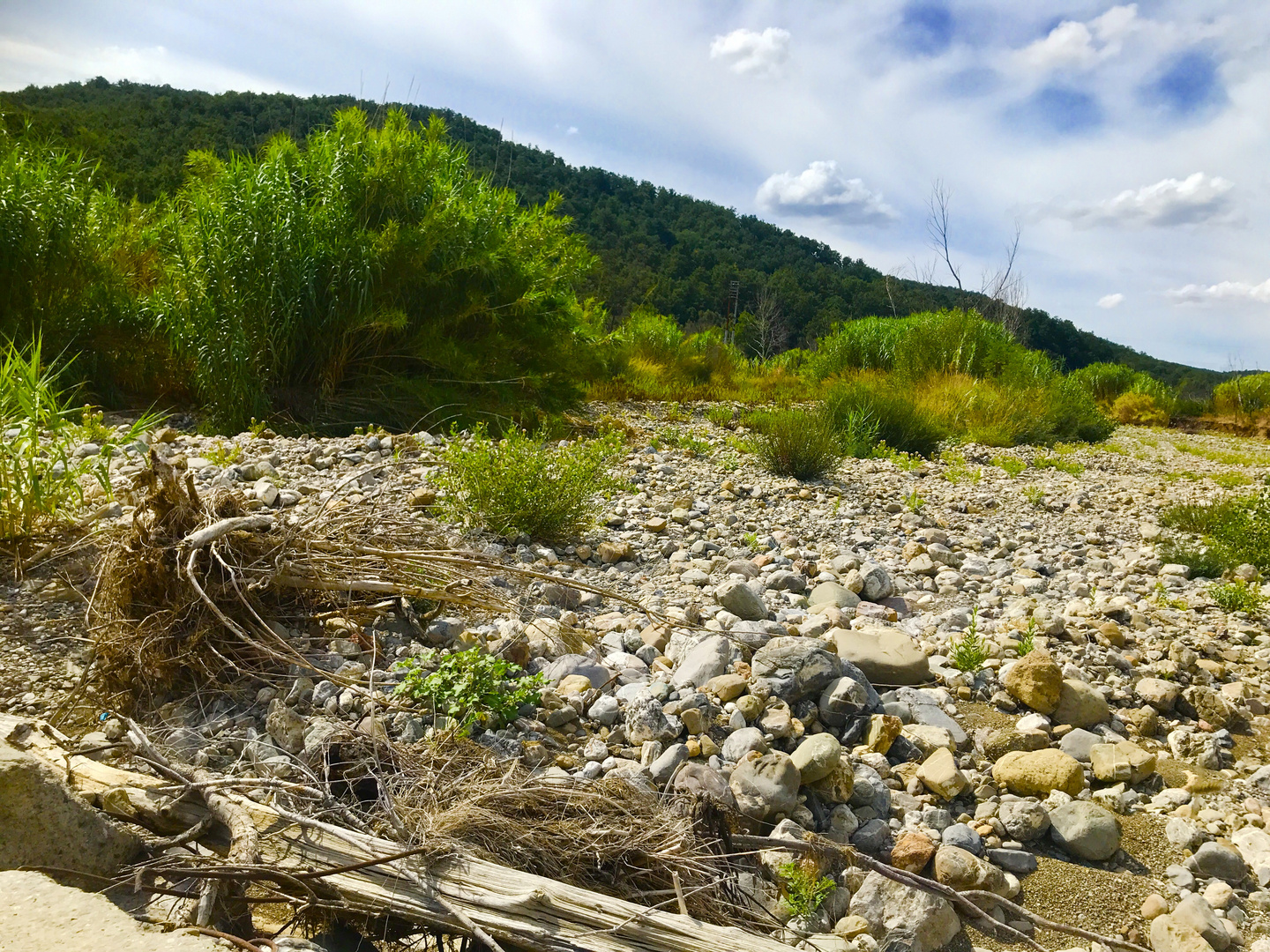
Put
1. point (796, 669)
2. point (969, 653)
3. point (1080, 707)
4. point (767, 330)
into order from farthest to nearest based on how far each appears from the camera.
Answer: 1. point (767, 330)
2. point (969, 653)
3. point (1080, 707)
4. point (796, 669)

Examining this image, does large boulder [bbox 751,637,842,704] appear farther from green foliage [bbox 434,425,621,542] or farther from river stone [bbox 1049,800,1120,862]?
green foliage [bbox 434,425,621,542]

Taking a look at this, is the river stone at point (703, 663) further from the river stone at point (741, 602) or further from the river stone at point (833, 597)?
the river stone at point (833, 597)

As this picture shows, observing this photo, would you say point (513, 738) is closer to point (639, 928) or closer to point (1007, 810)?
point (639, 928)

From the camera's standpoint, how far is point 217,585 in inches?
90.1

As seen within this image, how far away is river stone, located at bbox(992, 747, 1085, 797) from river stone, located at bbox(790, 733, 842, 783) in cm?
62

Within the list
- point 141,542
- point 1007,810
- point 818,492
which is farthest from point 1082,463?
point 141,542

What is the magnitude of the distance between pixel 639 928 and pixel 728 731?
0.94m

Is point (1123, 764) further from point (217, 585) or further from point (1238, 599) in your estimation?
point (217, 585)

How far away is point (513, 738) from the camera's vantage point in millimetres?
2119

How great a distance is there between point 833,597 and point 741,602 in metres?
0.61

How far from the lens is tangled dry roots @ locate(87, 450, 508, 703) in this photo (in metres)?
2.17

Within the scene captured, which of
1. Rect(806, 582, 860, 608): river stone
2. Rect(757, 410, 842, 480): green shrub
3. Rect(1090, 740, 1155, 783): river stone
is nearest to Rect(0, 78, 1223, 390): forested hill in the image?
Rect(757, 410, 842, 480): green shrub

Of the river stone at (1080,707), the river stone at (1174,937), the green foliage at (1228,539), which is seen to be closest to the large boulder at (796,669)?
the river stone at (1080,707)

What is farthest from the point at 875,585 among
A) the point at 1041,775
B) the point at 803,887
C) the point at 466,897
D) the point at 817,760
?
the point at 466,897
